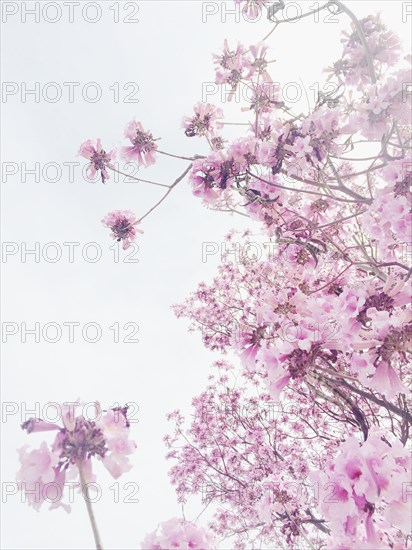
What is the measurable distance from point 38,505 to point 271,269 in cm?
702

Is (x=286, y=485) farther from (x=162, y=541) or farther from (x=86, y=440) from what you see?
(x=86, y=440)

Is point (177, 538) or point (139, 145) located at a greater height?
point (139, 145)

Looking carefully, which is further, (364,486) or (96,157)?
(96,157)

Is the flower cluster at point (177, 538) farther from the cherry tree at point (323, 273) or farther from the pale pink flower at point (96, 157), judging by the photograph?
the pale pink flower at point (96, 157)

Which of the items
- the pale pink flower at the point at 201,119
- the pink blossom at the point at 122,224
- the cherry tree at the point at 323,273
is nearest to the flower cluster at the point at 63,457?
the cherry tree at the point at 323,273

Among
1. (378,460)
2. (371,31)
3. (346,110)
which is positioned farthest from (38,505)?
(371,31)

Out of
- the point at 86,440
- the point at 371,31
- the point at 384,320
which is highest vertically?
the point at 371,31

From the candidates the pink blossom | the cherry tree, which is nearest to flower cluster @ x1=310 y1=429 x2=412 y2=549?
the cherry tree

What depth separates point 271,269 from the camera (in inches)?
327

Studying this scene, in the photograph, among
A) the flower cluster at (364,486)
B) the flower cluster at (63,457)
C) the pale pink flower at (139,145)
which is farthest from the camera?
the pale pink flower at (139,145)

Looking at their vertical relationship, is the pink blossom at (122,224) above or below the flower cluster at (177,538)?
above

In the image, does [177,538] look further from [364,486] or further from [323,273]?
[323,273]

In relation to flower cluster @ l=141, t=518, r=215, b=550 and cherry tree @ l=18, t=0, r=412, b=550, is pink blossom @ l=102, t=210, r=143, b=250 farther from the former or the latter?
flower cluster @ l=141, t=518, r=215, b=550

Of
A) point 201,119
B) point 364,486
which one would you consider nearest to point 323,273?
point 201,119
